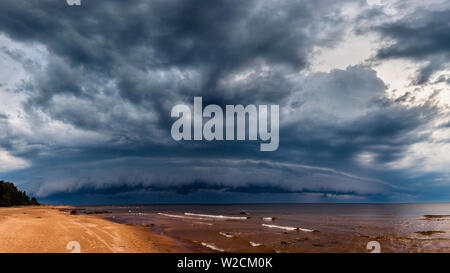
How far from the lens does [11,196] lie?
109750mm

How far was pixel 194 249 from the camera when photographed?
21188mm

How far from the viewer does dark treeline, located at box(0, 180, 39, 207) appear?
105 meters

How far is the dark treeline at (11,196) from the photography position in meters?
105
